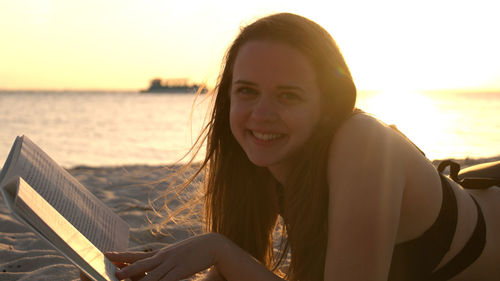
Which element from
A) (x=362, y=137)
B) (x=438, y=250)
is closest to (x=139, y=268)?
(x=362, y=137)

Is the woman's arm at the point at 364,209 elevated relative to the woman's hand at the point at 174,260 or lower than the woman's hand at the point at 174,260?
elevated

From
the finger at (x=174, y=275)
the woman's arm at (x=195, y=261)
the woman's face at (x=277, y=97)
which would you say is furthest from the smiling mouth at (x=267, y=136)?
the finger at (x=174, y=275)

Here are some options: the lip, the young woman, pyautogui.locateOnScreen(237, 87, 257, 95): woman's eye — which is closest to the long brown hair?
the young woman

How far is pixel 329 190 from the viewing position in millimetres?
1812

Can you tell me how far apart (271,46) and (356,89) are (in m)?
0.37

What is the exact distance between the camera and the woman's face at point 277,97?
1.84 m

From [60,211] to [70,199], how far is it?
0.21 metres

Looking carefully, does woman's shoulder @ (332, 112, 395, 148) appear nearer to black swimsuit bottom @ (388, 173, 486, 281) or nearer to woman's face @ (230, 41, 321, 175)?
woman's face @ (230, 41, 321, 175)

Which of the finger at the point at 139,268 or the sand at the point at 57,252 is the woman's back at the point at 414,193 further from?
the sand at the point at 57,252

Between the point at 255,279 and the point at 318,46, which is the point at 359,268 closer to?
the point at 255,279

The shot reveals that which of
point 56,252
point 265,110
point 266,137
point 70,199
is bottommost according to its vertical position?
point 56,252

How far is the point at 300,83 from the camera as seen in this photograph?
1828 mm

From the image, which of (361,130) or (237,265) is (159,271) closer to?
(237,265)

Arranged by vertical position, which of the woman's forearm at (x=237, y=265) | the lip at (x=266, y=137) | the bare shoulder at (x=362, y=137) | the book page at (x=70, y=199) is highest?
the bare shoulder at (x=362, y=137)
